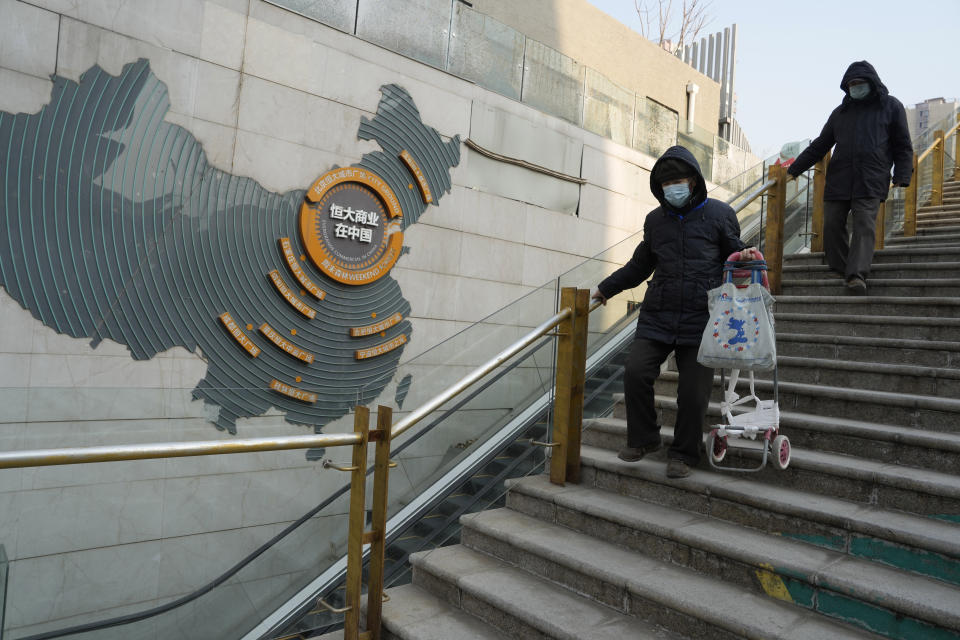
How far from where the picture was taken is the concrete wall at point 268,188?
220 cm

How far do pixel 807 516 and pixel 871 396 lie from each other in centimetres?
101

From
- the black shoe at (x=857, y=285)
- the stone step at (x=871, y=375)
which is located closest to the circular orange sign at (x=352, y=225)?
the stone step at (x=871, y=375)

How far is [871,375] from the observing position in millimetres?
3410

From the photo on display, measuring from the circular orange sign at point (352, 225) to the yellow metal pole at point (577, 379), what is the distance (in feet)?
7.73

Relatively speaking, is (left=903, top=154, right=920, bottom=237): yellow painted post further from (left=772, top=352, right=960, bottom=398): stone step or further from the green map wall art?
the green map wall art

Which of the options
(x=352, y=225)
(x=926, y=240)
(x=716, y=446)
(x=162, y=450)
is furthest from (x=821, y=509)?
(x=926, y=240)

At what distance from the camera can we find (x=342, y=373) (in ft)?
17.2

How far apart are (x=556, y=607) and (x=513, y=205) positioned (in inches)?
183

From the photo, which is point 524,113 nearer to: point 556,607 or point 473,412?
point 473,412

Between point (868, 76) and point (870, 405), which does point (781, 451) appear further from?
point (868, 76)

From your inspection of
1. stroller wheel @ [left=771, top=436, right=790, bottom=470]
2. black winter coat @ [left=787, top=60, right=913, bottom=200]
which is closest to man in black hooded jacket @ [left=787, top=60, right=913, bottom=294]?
black winter coat @ [left=787, top=60, right=913, bottom=200]

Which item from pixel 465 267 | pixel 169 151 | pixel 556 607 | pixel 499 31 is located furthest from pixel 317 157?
pixel 556 607

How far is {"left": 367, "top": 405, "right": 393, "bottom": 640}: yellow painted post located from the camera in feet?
8.34

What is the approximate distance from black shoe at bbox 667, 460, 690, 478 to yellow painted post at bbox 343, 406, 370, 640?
1.38m
